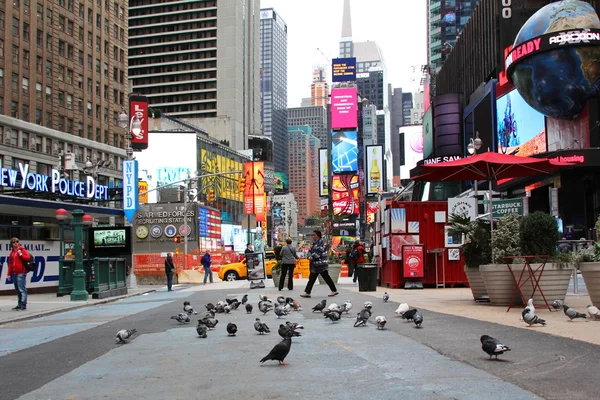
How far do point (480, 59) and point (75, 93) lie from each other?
46.7 meters

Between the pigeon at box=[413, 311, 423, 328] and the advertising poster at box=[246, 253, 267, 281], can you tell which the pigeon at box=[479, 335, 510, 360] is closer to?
the pigeon at box=[413, 311, 423, 328]

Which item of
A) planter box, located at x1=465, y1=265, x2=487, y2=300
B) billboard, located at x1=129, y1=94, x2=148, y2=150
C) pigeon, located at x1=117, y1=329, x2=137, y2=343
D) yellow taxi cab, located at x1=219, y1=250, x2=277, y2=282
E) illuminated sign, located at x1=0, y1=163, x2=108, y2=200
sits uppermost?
billboard, located at x1=129, y1=94, x2=148, y2=150

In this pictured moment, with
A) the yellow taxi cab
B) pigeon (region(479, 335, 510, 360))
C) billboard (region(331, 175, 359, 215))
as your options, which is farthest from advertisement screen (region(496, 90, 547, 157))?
billboard (region(331, 175, 359, 215))

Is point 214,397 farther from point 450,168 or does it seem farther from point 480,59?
point 480,59

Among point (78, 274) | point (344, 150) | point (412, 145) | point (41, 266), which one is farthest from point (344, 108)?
point (78, 274)

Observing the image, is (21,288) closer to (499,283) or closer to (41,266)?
(41,266)

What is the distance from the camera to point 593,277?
421 inches

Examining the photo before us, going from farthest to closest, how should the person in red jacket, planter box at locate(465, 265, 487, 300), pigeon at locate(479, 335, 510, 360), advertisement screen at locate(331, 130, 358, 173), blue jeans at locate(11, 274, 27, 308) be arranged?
1. advertisement screen at locate(331, 130, 358, 173)
2. blue jeans at locate(11, 274, 27, 308)
3. the person in red jacket
4. planter box at locate(465, 265, 487, 300)
5. pigeon at locate(479, 335, 510, 360)

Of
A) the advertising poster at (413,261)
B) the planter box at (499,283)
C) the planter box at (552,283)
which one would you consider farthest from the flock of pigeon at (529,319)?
the advertising poster at (413,261)

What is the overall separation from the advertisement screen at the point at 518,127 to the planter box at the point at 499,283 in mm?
36043

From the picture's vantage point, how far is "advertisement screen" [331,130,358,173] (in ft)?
475

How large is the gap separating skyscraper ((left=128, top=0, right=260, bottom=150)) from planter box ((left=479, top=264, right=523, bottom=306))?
135 meters

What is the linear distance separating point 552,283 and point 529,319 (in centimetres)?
270

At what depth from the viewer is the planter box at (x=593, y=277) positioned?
34.8 feet
